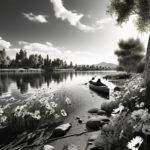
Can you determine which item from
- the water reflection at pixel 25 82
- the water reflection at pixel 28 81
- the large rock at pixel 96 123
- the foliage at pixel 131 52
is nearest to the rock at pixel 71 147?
the large rock at pixel 96 123

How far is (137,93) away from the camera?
818 centimetres

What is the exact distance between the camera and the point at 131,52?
54.8 meters

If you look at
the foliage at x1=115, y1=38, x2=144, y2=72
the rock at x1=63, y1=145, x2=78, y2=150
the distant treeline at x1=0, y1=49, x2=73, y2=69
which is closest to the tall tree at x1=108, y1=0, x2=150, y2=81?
the rock at x1=63, y1=145, x2=78, y2=150

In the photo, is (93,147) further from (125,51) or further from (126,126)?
(125,51)

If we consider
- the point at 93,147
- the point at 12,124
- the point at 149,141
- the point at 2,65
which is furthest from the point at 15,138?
the point at 2,65

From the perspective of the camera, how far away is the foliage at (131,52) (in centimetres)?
5516

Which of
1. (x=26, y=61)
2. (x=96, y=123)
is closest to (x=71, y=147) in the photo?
(x=96, y=123)

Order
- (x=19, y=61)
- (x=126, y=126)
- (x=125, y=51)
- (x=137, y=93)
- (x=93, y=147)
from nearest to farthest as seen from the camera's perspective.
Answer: (x=126, y=126) → (x=93, y=147) → (x=137, y=93) → (x=125, y=51) → (x=19, y=61)

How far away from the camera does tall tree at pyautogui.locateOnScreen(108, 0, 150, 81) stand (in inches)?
712

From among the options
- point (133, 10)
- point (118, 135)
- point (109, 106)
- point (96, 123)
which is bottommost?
point (96, 123)

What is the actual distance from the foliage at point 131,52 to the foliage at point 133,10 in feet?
115

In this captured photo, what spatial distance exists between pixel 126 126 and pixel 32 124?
6.42 meters

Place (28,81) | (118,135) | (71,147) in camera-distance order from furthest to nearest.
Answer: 1. (28,81)
2. (71,147)
3. (118,135)

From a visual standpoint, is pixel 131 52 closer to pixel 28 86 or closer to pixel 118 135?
pixel 28 86
